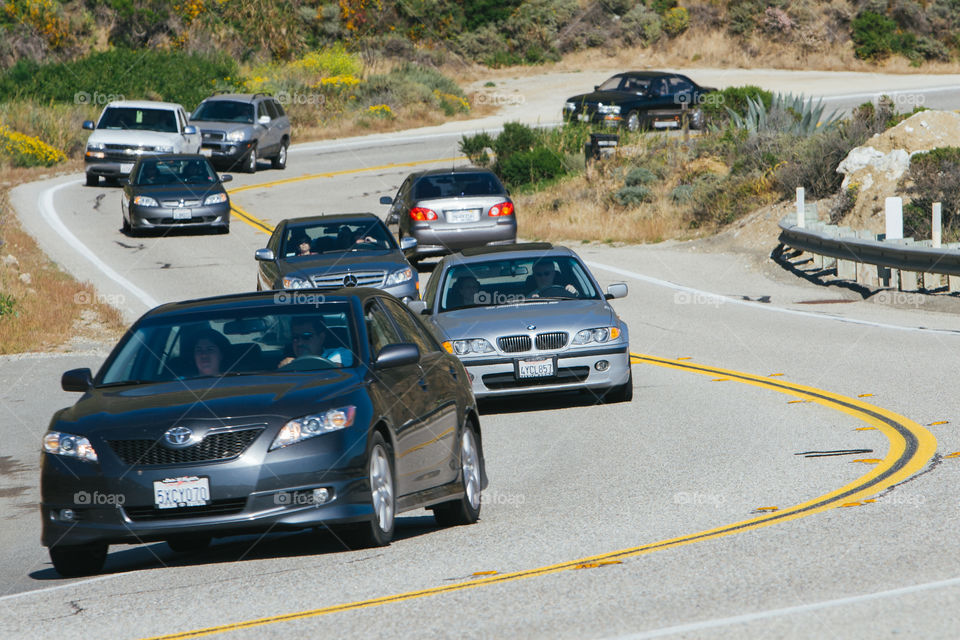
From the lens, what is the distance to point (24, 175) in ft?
126

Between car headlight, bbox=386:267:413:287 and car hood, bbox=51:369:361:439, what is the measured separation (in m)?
10.6

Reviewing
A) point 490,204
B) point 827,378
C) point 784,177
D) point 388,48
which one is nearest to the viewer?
point 827,378

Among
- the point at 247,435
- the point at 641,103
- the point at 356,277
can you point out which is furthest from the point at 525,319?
the point at 641,103

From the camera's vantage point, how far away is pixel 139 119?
117 ft

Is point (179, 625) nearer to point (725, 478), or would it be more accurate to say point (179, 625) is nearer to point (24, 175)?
point (725, 478)

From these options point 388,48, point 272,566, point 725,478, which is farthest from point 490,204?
point 388,48

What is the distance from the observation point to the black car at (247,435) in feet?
25.3

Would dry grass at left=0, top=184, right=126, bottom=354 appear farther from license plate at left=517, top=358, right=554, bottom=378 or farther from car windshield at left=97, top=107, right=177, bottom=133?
car windshield at left=97, top=107, right=177, bottom=133

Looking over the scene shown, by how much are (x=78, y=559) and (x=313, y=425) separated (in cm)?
156

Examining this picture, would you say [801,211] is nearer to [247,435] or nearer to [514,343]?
[514,343]

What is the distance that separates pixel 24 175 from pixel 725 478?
3180 centimetres

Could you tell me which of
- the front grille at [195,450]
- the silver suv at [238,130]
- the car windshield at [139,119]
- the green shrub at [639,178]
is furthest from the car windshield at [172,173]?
the front grille at [195,450]

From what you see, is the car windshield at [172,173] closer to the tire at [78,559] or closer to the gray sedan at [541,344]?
the gray sedan at [541,344]

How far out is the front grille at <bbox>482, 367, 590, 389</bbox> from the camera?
1395cm
